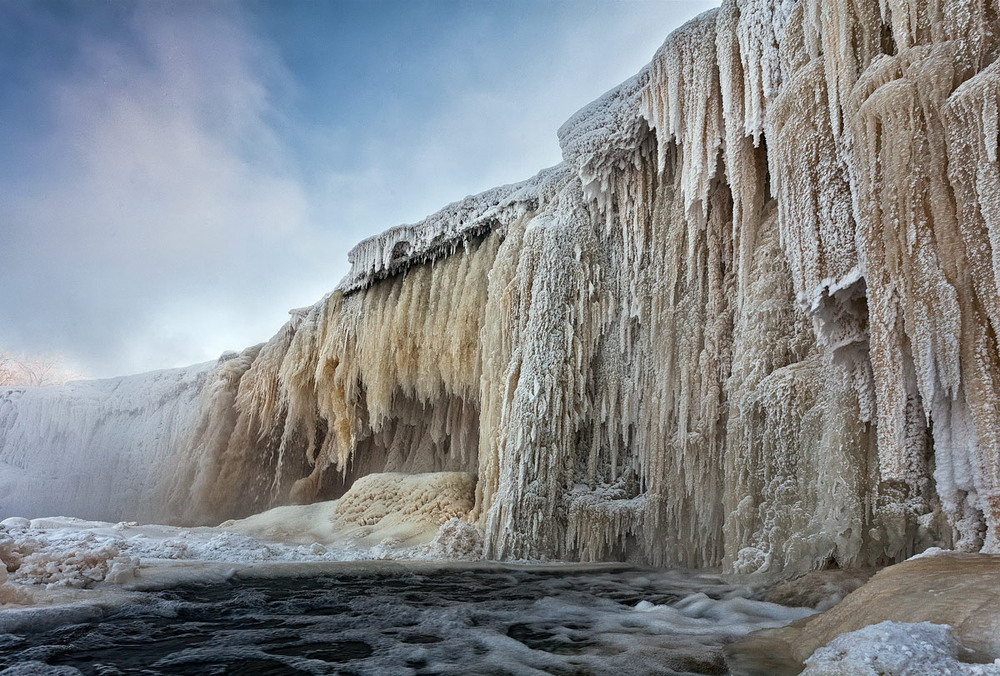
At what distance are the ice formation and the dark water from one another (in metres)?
1.56

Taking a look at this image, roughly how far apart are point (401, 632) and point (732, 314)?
581 centimetres

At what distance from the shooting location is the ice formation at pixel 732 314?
403 cm

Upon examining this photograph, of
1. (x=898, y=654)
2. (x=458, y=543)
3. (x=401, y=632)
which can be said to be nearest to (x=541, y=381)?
(x=458, y=543)

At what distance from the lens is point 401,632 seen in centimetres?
400

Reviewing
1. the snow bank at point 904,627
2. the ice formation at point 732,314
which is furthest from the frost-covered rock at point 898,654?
the ice formation at point 732,314

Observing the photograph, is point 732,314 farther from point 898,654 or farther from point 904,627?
point 898,654

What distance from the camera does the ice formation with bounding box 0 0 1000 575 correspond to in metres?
4.03

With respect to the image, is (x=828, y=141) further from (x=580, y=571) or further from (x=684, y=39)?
(x=580, y=571)

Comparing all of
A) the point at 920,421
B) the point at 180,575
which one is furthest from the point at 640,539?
the point at 180,575

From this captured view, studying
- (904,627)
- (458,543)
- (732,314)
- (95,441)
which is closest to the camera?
(904,627)

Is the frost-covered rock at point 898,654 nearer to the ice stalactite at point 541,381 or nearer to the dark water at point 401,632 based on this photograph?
the dark water at point 401,632

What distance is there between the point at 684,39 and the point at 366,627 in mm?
7980

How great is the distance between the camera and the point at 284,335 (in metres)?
17.5

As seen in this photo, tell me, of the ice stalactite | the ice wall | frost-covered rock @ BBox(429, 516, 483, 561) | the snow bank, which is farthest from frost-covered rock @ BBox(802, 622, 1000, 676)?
the ice wall
